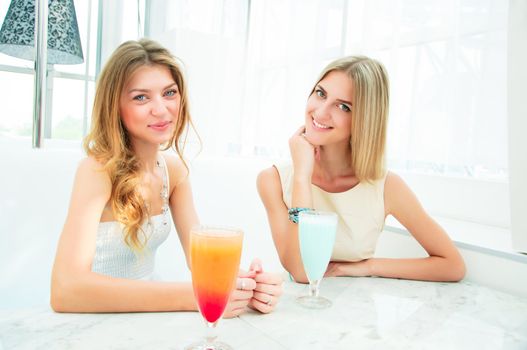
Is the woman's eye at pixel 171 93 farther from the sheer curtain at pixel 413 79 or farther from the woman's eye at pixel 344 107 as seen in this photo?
the sheer curtain at pixel 413 79

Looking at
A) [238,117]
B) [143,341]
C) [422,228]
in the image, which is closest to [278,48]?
[238,117]

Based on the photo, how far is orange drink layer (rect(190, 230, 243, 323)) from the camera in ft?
Answer: 2.04

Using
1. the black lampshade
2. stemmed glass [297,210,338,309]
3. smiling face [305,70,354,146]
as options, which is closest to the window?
the black lampshade

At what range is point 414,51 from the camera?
6.25 feet

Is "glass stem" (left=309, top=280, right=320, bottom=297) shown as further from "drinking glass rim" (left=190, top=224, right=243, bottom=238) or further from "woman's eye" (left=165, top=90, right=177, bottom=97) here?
"woman's eye" (left=165, top=90, right=177, bottom=97)

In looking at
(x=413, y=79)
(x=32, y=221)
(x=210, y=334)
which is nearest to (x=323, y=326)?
(x=210, y=334)

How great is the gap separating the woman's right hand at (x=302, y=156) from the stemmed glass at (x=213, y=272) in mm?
612

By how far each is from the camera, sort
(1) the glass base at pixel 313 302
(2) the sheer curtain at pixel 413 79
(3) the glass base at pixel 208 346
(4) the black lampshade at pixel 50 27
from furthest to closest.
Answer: (4) the black lampshade at pixel 50 27 → (2) the sheer curtain at pixel 413 79 → (1) the glass base at pixel 313 302 → (3) the glass base at pixel 208 346

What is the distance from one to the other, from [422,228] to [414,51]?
0.95m

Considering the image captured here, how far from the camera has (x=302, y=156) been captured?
130 centimetres

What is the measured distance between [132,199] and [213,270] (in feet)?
2.12

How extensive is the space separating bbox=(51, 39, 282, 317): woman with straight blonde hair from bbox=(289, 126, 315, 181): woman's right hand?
1.18 feet

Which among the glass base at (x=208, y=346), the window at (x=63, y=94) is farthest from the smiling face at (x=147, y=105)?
the window at (x=63, y=94)

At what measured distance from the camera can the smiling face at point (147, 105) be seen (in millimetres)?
1189
